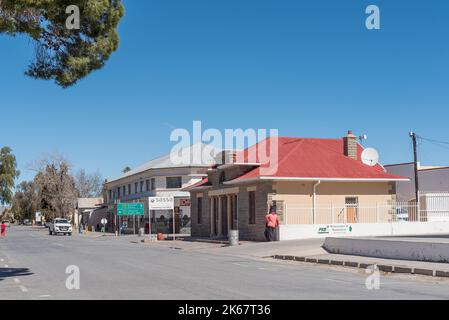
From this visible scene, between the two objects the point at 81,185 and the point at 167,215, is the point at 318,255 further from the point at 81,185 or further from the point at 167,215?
the point at 81,185

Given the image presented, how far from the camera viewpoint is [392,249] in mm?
21094

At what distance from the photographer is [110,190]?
264 feet

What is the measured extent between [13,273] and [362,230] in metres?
19.8

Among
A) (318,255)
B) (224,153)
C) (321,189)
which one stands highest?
(224,153)

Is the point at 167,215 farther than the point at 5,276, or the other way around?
the point at 167,215

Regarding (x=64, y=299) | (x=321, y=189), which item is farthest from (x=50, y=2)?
(x=321, y=189)

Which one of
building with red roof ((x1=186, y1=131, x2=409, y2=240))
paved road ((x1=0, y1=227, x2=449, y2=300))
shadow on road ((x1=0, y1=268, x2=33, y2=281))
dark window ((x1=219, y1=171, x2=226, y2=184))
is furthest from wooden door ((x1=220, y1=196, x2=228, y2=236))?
shadow on road ((x1=0, y1=268, x2=33, y2=281))

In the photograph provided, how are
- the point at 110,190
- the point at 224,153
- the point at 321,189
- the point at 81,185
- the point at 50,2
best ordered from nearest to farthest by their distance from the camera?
the point at 50,2, the point at 321,189, the point at 224,153, the point at 110,190, the point at 81,185

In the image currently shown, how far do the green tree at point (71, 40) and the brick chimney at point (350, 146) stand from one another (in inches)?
939

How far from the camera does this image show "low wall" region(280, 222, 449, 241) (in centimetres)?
3086

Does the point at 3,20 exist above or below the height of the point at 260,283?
above

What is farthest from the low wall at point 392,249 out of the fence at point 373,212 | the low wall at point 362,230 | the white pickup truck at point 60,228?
the white pickup truck at point 60,228
